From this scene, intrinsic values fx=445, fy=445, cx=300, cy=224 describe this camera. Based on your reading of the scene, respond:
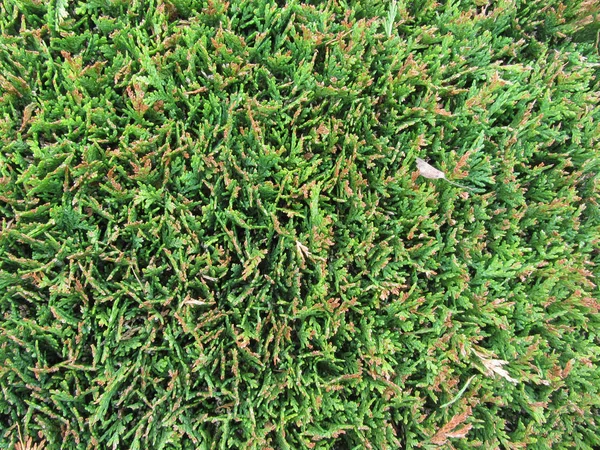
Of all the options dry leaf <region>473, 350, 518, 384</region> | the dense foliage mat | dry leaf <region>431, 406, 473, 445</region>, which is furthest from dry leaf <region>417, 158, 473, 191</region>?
dry leaf <region>431, 406, 473, 445</region>

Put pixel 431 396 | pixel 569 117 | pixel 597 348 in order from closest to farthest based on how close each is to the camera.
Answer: pixel 431 396 → pixel 597 348 → pixel 569 117

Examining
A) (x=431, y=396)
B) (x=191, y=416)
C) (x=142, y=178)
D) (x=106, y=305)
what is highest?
(x=142, y=178)

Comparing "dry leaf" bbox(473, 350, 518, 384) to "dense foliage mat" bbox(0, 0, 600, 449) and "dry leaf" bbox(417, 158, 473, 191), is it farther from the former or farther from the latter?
"dry leaf" bbox(417, 158, 473, 191)

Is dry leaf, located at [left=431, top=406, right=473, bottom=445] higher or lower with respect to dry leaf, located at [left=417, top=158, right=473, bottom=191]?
lower

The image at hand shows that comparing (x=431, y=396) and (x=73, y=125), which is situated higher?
(x=73, y=125)

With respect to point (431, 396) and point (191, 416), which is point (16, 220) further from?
point (431, 396)

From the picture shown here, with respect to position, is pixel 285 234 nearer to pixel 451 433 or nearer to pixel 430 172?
pixel 430 172

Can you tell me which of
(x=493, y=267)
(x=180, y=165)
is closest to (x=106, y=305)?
(x=180, y=165)

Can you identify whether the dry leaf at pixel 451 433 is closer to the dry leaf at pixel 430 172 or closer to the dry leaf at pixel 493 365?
the dry leaf at pixel 493 365
